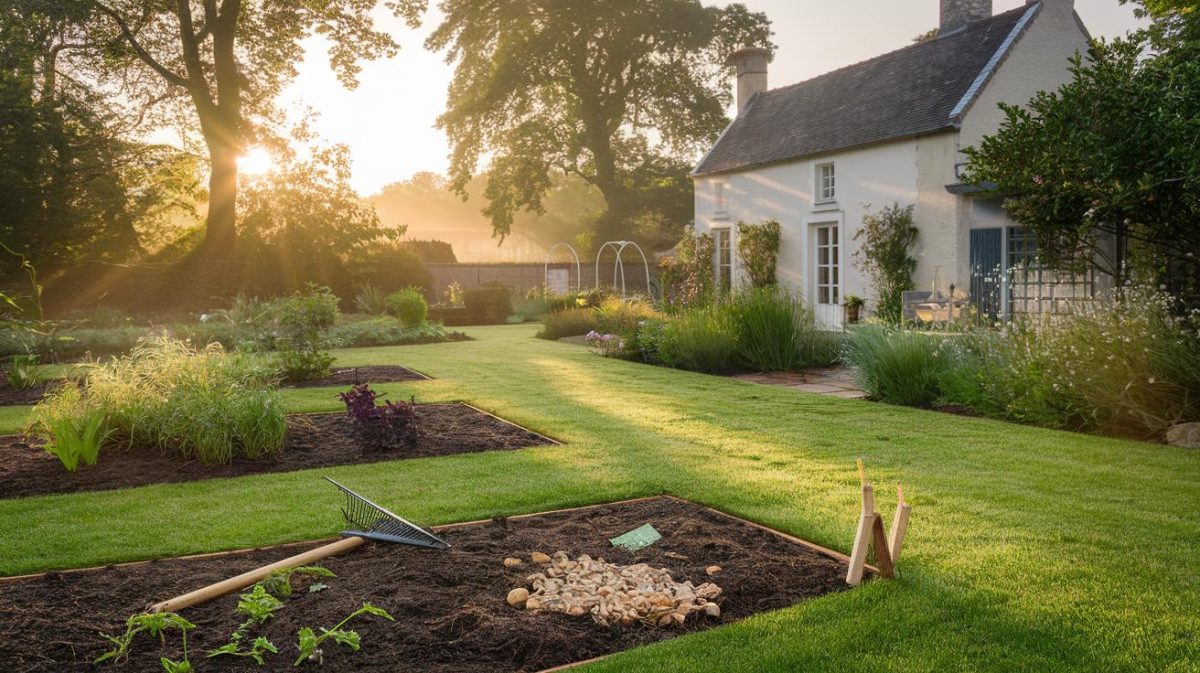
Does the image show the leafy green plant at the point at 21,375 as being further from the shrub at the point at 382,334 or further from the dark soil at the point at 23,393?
the shrub at the point at 382,334

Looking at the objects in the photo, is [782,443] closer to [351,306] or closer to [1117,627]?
[1117,627]

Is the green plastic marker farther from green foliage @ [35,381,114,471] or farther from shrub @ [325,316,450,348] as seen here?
shrub @ [325,316,450,348]

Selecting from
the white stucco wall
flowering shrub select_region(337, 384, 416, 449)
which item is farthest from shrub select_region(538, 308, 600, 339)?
flowering shrub select_region(337, 384, 416, 449)

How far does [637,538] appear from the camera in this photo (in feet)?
12.2

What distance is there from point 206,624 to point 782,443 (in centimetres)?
417

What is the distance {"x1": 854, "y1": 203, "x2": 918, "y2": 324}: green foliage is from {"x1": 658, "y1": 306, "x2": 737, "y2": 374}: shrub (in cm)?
455

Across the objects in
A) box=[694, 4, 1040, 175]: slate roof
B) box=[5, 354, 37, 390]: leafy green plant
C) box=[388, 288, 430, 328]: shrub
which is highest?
box=[694, 4, 1040, 175]: slate roof

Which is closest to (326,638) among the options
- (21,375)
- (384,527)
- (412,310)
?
(384,527)

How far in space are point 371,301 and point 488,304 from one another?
297 centimetres

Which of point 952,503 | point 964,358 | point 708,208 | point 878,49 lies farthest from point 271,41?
point 952,503

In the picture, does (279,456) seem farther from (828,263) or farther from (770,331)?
(828,263)

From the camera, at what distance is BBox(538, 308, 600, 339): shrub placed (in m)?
16.9

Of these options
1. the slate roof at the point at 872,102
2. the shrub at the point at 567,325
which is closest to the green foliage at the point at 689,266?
the shrub at the point at 567,325

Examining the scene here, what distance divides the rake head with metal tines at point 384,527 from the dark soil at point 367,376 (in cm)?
606
